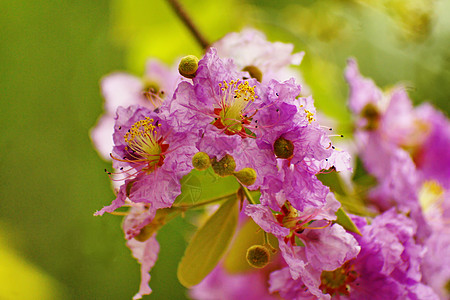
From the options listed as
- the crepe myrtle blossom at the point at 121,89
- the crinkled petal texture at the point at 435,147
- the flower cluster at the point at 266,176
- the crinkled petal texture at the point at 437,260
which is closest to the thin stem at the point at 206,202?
the flower cluster at the point at 266,176

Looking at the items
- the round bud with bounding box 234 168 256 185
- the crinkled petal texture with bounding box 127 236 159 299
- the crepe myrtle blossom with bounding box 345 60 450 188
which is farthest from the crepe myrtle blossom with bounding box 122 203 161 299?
the crepe myrtle blossom with bounding box 345 60 450 188

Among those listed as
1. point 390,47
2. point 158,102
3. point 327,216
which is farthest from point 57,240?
point 390,47

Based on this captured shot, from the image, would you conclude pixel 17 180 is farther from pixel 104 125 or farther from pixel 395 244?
pixel 395 244

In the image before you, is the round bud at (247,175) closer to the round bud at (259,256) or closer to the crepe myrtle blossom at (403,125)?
the round bud at (259,256)

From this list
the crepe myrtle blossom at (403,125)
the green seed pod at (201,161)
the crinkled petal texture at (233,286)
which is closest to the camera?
the green seed pod at (201,161)

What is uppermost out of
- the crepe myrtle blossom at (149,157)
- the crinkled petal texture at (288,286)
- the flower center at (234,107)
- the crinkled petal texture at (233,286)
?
the flower center at (234,107)

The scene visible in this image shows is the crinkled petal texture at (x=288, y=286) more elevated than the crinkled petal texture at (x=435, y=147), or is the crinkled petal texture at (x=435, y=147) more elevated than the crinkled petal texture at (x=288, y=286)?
the crinkled petal texture at (x=288, y=286)

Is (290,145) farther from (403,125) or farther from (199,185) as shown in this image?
(403,125)
